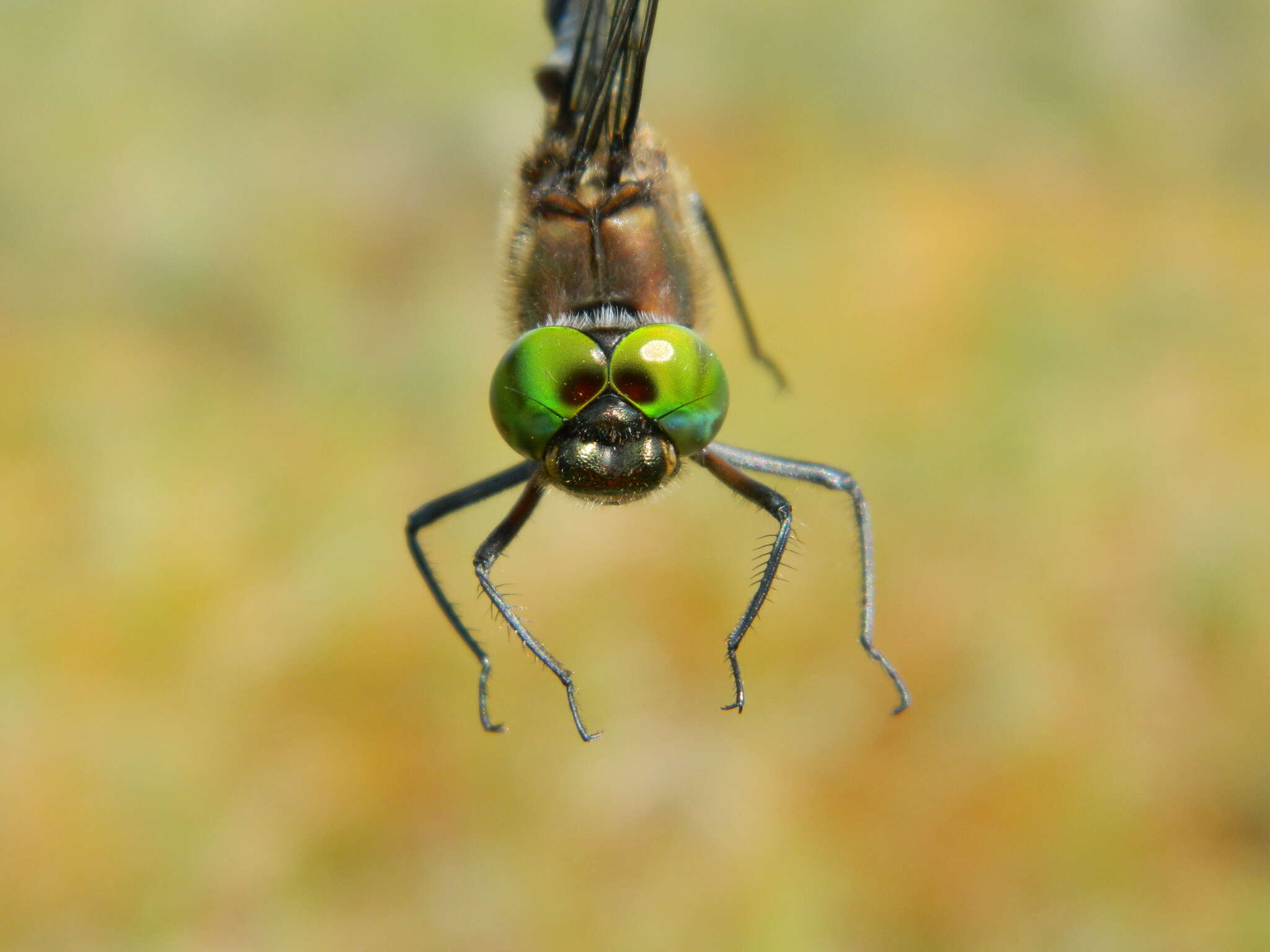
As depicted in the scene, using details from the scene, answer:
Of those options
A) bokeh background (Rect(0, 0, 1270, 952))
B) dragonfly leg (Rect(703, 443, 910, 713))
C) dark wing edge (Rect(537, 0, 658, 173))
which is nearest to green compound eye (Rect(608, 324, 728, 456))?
dragonfly leg (Rect(703, 443, 910, 713))

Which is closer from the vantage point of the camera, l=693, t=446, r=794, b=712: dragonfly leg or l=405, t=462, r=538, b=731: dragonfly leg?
l=693, t=446, r=794, b=712: dragonfly leg

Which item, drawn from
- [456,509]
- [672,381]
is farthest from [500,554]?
[672,381]

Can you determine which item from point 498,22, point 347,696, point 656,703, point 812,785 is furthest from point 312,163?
point 812,785

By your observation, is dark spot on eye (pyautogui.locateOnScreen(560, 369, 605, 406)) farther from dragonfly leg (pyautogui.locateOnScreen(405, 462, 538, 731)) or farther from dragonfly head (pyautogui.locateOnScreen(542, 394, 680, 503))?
dragonfly leg (pyautogui.locateOnScreen(405, 462, 538, 731))

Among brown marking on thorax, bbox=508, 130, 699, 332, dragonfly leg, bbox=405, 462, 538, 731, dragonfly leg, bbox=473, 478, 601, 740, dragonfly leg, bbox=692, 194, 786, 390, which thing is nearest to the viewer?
dragonfly leg, bbox=473, 478, 601, 740

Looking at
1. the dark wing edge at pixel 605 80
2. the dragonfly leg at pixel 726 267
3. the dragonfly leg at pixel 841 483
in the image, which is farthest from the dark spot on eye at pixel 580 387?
the dragonfly leg at pixel 726 267

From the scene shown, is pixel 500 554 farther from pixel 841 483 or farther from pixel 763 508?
pixel 841 483
